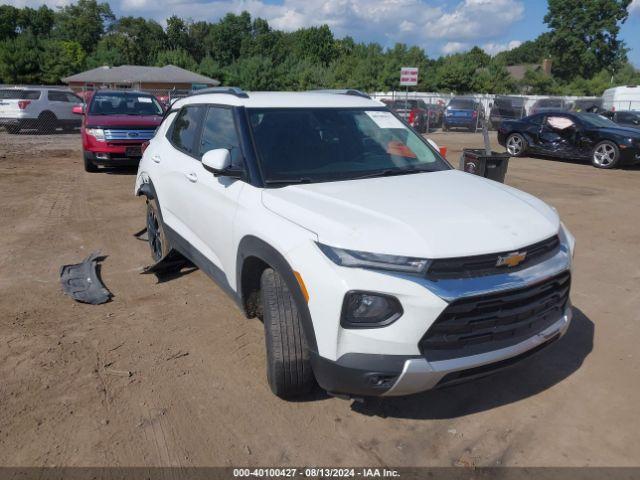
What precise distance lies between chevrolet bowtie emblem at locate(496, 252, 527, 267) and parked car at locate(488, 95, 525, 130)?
2774cm

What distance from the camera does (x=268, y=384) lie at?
3.42 meters

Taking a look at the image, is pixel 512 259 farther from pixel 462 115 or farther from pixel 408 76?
pixel 462 115

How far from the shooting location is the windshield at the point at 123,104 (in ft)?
38.9

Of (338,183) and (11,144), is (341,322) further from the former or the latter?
(11,144)

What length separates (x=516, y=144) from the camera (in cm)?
1560

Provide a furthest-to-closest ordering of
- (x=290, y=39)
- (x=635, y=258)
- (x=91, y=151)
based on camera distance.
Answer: (x=290, y=39) → (x=91, y=151) → (x=635, y=258)

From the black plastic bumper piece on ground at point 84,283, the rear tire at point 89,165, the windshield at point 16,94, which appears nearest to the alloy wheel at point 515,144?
the rear tire at point 89,165

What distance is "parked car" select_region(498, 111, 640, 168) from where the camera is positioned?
44.0 feet

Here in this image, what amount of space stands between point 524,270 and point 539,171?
36.9 ft

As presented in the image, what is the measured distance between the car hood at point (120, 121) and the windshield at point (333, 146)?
A: 7957 mm

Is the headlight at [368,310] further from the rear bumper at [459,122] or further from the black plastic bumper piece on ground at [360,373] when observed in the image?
the rear bumper at [459,122]

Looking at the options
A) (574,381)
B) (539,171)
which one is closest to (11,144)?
(539,171)

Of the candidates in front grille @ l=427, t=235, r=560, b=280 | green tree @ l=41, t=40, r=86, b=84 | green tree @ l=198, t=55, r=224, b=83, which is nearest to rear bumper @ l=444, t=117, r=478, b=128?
front grille @ l=427, t=235, r=560, b=280

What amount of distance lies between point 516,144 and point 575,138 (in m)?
1.76
